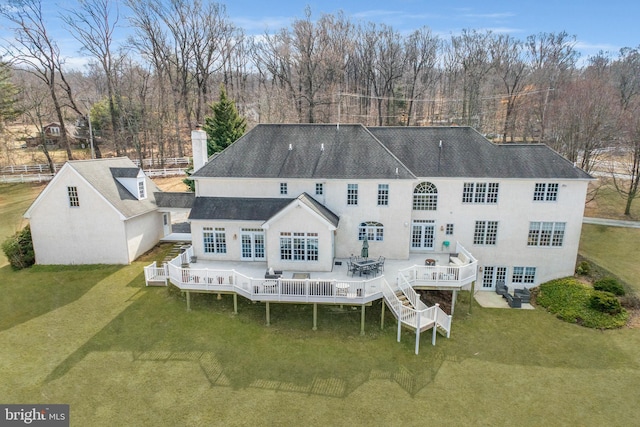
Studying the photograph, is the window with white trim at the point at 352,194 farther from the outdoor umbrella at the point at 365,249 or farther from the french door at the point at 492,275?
the french door at the point at 492,275

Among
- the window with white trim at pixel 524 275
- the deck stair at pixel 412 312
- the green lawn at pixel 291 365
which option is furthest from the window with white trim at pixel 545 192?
the deck stair at pixel 412 312

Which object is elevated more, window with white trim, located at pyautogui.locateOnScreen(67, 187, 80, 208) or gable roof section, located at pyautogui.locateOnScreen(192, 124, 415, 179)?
gable roof section, located at pyautogui.locateOnScreen(192, 124, 415, 179)

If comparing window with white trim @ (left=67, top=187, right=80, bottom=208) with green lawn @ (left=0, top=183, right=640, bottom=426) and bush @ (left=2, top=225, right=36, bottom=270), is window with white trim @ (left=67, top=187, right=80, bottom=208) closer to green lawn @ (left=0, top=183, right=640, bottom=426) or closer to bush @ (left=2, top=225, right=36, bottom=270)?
bush @ (left=2, top=225, right=36, bottom=270)

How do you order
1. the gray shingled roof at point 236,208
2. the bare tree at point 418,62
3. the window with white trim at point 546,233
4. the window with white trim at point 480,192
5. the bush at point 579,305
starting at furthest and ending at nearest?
the bare tree at point 418,62, the window with white trim at point 546,233, the window with white trim at point 480,192, the gray shingled roof at point 236,208, the bush at point 579,305

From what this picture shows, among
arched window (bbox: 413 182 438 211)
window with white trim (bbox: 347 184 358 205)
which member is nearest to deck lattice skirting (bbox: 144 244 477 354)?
arched window (bbox: 413 182 438 211)


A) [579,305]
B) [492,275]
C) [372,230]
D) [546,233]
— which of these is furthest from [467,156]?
[579,305]

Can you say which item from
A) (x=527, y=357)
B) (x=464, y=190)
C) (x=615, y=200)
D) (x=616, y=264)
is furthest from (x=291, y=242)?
(x=615, y=200)

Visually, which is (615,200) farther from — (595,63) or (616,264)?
(595,63)
